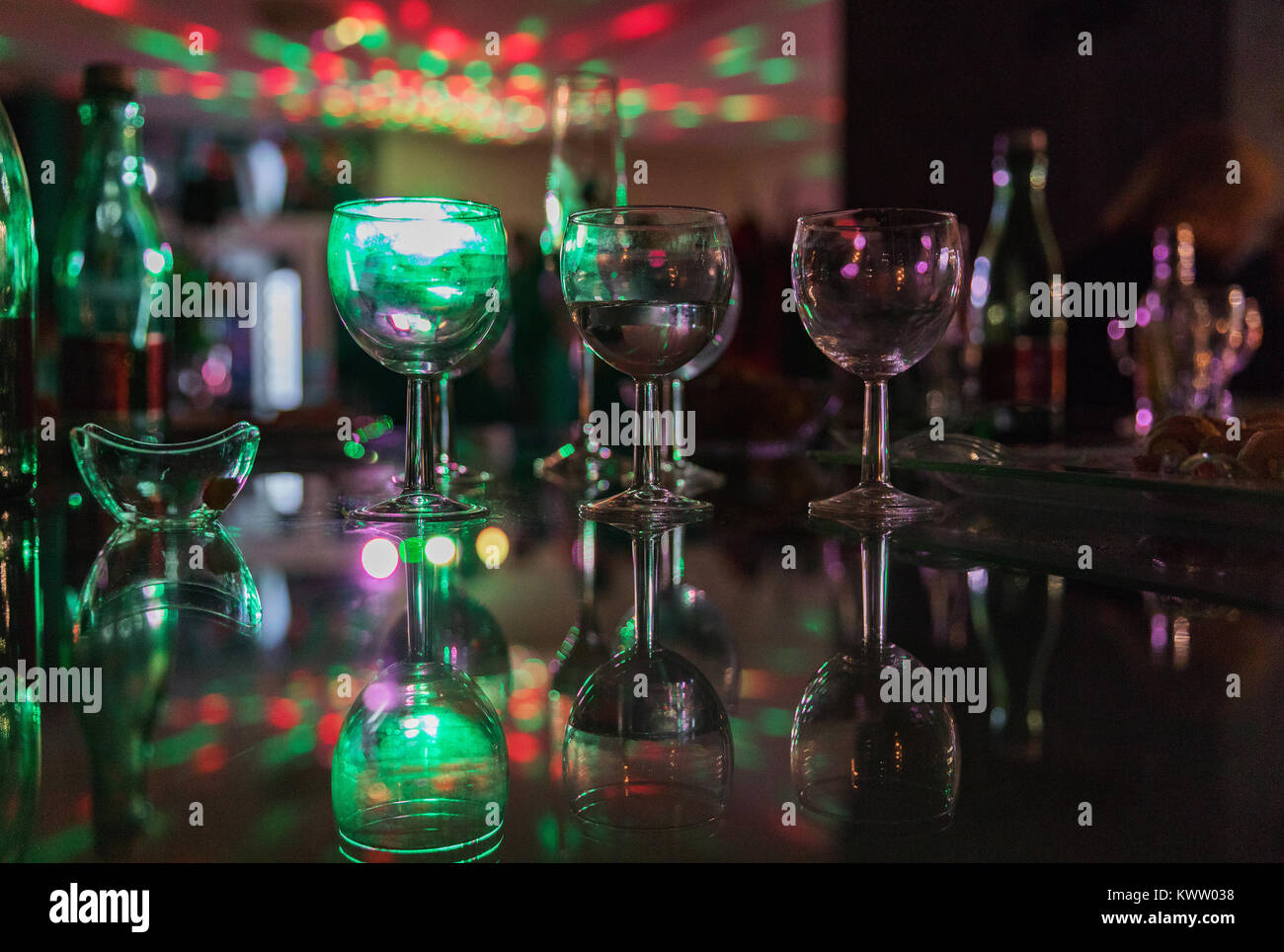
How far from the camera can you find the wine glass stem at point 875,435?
68 cm

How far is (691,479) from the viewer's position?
2.79ft

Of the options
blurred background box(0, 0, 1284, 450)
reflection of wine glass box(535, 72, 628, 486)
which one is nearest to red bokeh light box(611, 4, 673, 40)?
blurred background box(0, 0, 1284, 450)

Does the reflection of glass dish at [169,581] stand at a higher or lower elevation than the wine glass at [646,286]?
lower

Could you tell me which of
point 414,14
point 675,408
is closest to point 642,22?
point 414,14

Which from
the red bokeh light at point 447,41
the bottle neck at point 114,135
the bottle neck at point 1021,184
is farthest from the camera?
the red bokeh light at point 447,41

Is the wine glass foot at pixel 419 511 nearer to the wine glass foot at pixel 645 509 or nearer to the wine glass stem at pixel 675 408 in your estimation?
the wine glass foot at pixel 645 509

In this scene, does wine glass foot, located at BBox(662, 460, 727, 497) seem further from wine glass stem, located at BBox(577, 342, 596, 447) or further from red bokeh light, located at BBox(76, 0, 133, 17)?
red bokeh light, located at BBox(76, 0, 133, 17)

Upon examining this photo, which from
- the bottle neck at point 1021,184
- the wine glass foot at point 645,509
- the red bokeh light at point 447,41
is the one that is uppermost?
the red bokeh light at point 447,41

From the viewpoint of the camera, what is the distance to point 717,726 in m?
0.28

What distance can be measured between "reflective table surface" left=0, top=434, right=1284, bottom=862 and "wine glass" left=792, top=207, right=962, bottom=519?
105mm

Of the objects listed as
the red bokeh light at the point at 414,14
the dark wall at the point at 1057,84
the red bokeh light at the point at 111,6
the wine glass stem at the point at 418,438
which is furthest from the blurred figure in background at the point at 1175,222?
the red bokeh light at the point at 111,6

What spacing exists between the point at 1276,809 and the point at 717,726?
12 centimetres

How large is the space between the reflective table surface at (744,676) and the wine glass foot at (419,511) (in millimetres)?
44
